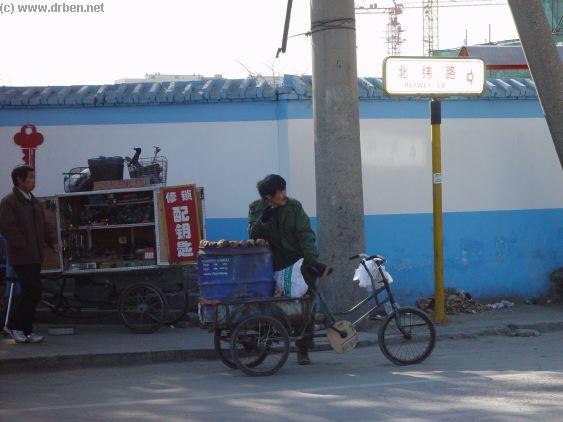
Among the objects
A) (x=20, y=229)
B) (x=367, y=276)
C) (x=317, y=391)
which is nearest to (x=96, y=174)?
(x=20, y=229)

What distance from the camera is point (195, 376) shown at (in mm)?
8539

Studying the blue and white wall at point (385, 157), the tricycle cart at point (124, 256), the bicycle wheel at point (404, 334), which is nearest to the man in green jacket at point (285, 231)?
the bicycle wheel at point (404, 334)

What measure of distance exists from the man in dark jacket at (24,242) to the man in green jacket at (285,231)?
2700 millimetres

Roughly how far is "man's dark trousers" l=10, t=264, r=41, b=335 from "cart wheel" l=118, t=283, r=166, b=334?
1.15 meters

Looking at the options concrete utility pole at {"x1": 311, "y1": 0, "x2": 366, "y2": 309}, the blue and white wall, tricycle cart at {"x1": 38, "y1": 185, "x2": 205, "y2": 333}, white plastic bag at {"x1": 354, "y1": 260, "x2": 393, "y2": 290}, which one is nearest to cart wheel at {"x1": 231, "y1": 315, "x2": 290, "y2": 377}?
white plastic bag at {"x1": 354, "y1": 260, "x2": 393, "y2": 290}

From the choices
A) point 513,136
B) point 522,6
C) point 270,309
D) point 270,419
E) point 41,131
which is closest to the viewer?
point 270,419

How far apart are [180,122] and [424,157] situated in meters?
3.59

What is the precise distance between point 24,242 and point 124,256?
5.06ft

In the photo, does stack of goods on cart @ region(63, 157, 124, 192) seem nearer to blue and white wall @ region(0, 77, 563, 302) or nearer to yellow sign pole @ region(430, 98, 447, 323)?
blue and white wall @ region(0, 77, 563, 302)

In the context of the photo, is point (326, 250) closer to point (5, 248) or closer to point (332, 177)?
point (332, 177)

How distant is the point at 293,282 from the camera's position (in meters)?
8.46

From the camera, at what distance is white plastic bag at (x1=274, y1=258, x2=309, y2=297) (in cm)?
844

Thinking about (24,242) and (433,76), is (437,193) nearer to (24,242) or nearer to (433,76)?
(433,76)

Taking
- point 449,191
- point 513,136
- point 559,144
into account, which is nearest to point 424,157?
point 449,191
